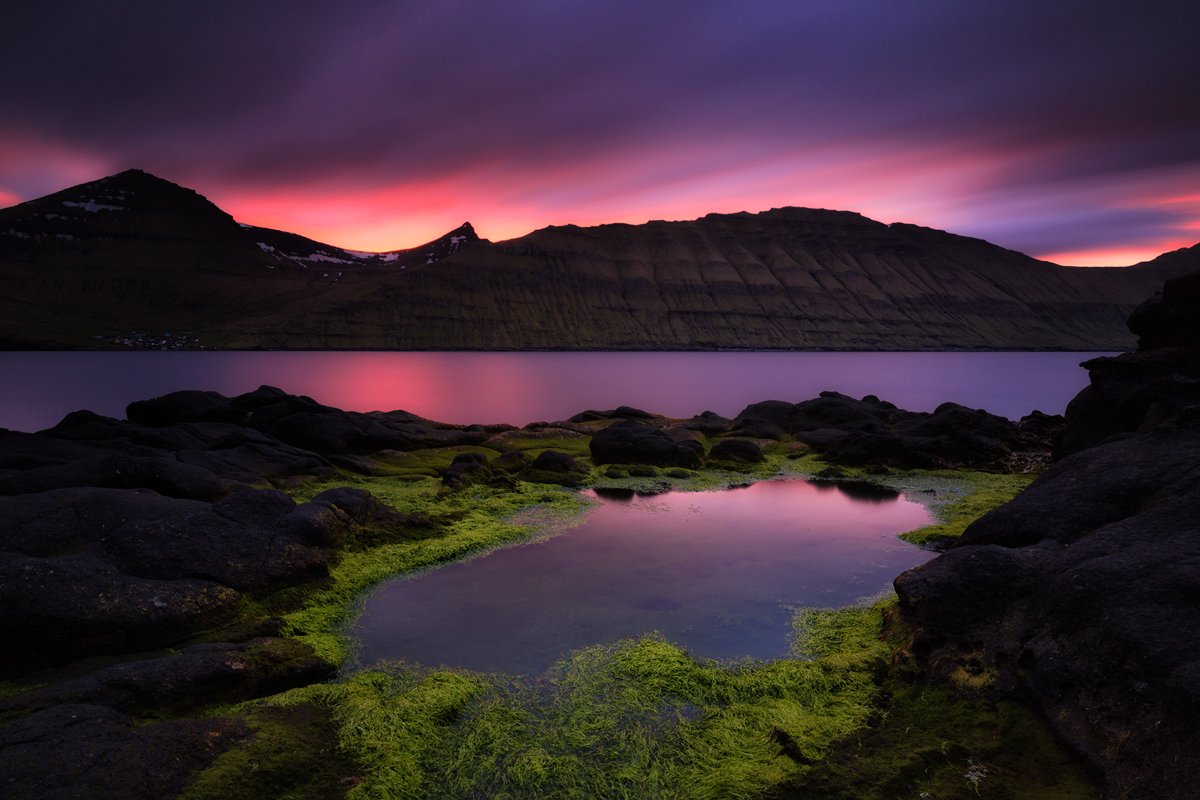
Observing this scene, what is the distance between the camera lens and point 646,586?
38.5 feet

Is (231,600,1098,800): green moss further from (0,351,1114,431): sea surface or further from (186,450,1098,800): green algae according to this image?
(0,351,1114,431): sea surface

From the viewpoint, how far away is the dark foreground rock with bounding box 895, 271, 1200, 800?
201 inches

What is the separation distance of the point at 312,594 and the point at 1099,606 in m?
11.5

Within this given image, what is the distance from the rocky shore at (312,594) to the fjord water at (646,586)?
1.89 meters

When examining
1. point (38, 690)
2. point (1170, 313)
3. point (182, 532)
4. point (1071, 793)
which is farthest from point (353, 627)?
point (1170, 313)

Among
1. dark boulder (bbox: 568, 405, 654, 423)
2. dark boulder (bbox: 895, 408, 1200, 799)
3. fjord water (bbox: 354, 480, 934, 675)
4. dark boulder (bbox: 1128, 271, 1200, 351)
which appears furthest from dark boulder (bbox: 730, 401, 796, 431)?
dark boulder (bbox: 895, 408, 1200, 799)

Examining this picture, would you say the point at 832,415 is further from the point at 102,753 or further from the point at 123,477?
the point at 102,753

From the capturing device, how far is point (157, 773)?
17.5 ft

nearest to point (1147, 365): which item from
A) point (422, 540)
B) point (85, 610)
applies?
point (422, 540)

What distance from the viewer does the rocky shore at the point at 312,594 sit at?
5406 millimetres

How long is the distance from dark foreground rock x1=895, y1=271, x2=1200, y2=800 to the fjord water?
2.59 m

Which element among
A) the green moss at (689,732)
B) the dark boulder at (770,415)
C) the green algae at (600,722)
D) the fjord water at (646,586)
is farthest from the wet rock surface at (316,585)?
the dark boulder at (770,415)

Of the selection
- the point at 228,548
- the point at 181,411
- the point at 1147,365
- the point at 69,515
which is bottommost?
the point at 228,548

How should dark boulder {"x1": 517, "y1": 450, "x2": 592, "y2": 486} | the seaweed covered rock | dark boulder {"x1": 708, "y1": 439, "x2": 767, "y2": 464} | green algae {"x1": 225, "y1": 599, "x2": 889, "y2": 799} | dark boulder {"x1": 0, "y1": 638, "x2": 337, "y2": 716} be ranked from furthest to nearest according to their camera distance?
dark boulder {"x1": 708, "y1": 439, "x2": 767, "y2": 464} → dark boulder {"x1": 517, "y1": 450, "x2": 592, "y2": 486} → the seaweed covered rock → dark boulder {"x1": 0, "y1": 638, "x2": 337, "y2": 716} → green algae {"x1": 225, "y1": 599, "x2": 889, "y2": 799}
